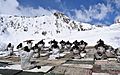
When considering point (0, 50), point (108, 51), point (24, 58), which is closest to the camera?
point (24, 58)

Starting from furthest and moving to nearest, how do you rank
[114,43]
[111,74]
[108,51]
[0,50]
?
[114,43], [0,50], [108,51], [111,74]

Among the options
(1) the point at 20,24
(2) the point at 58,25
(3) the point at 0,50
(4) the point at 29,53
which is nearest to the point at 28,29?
(1) the point at 20,24

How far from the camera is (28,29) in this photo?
78938 mm

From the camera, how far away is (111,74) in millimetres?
9055

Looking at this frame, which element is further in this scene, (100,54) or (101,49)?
(101,49)

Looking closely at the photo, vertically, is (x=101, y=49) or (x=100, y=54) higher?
(x=101, y=49)

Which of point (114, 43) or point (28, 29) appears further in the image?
point (28, 29)

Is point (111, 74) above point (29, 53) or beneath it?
beneath

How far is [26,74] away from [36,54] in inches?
245

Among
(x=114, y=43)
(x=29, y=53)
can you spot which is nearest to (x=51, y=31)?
(x=114, y=43)

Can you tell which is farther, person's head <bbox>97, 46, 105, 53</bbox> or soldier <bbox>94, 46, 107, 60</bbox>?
person's head <bbox>97, 46, 105, 53</bbox>

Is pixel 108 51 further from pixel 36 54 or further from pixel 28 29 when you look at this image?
pixel 28 29

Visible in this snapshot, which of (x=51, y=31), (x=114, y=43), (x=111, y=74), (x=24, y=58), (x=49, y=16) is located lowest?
(x=111, y=74)

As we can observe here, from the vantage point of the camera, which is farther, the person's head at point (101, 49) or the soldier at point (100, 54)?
the person's head at point (101, 49)
